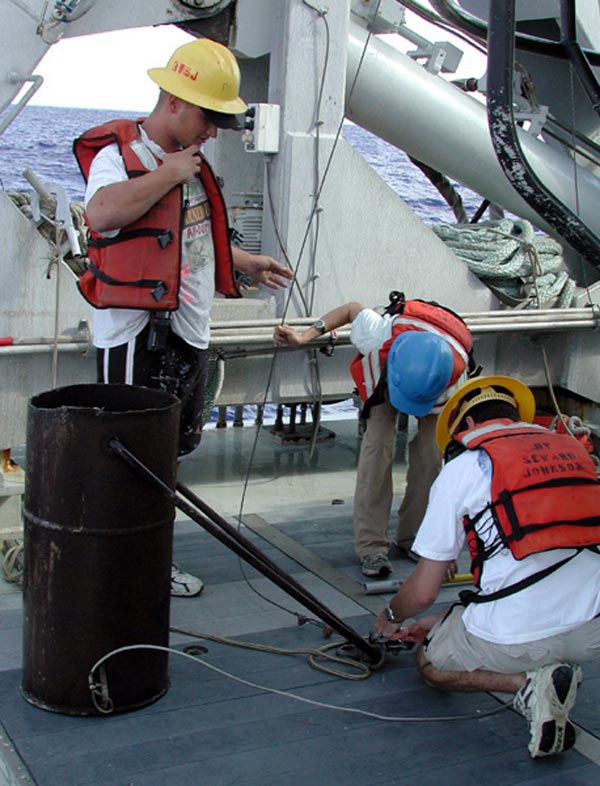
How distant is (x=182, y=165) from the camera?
12.8 ft

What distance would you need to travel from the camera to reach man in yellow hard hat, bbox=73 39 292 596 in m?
3.96

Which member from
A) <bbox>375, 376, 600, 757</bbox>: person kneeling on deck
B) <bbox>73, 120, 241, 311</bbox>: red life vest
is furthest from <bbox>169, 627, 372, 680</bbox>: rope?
<bbox>73, 120, 241, 311</bbox>: red life vest

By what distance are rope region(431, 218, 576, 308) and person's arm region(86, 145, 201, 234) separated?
3.10 metres

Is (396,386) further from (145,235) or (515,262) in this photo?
(515,262)

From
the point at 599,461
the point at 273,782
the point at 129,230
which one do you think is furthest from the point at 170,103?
the point at 599,461

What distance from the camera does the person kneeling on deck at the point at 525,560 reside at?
332cm

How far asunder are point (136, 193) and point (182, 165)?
20cm

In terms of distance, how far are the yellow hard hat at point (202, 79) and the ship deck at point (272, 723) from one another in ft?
6.68

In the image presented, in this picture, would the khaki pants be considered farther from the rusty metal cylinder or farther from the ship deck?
the rusty metal cylinder

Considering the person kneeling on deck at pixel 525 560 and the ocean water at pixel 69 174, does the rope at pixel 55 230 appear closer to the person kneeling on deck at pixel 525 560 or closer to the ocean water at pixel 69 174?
the person kneeling on deck at pixel 525 560

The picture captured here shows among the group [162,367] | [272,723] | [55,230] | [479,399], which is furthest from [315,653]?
[55,230]

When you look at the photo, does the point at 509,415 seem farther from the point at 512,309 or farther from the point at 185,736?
the point at 512,309

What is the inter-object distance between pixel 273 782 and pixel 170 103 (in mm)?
2443

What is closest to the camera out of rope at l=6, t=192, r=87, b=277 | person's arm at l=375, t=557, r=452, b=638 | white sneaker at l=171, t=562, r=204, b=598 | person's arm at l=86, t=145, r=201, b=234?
person's arm at l=375, t=557, r=452, b=638
